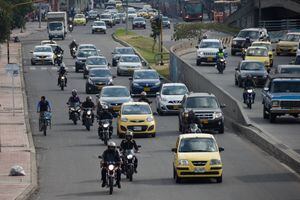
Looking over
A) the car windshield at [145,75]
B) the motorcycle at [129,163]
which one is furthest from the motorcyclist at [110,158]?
the car windshield at [145,75]

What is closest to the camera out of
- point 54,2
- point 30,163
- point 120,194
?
point 120,194

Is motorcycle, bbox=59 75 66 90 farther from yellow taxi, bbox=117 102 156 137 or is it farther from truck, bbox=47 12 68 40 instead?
truck, bbox=47 12 68 40

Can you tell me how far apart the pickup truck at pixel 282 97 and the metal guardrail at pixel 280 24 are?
209ft

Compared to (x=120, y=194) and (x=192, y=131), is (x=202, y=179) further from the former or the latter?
(x=192, y=131)

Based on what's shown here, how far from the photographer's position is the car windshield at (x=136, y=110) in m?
45.5

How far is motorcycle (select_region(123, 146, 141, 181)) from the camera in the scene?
32.6m

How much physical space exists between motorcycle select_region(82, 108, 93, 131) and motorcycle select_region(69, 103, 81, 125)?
64.5 inches

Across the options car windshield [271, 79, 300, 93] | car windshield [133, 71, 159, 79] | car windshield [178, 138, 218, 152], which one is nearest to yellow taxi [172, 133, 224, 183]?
car windshield [178, 138, 218, 152]

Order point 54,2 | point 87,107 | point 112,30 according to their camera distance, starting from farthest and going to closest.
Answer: point 54,2 < point 112,30 < point 87,107

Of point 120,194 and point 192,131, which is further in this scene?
point 192,131

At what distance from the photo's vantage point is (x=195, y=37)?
355 feet

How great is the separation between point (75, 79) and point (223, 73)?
923 centimetres

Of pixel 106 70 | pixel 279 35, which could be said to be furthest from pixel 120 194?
pixel 279 35

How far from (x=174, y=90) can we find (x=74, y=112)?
22.0 feet
